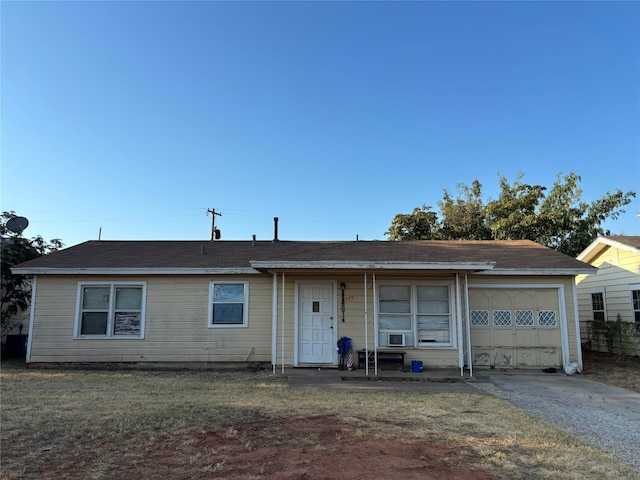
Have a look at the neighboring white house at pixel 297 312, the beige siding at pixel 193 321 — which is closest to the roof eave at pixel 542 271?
the neighboring white house at pixel 297 312

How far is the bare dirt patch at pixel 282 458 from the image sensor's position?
3729 mm

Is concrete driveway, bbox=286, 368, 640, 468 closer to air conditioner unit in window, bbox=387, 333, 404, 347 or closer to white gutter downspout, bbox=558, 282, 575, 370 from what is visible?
white gutter downspout, bbox=558, 282, 575, 370

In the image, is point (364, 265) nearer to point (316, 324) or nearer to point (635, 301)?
point (316, 324)

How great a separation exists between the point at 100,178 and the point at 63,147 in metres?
2.21

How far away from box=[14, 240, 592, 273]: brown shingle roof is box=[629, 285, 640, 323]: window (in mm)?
2866

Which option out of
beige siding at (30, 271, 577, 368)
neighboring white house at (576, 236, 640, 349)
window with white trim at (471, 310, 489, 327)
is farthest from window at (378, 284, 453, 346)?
neighboring white house at (576, 236, 640, 349)

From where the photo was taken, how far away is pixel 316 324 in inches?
A: 419

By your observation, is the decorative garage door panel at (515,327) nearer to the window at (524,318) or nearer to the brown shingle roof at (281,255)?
the window at (524,318)

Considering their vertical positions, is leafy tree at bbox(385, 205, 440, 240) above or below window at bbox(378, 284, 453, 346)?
above

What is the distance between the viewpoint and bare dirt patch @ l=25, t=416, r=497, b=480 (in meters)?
3.73

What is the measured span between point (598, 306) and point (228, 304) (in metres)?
12.2

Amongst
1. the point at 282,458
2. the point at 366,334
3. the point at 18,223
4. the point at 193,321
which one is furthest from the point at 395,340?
the point at 18,223

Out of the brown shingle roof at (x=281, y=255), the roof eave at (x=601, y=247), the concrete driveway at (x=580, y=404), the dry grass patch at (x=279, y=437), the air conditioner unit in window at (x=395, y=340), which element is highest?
the roof eave at (x=601, y=247)

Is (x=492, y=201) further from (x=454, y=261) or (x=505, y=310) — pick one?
(x=454, y=261)
